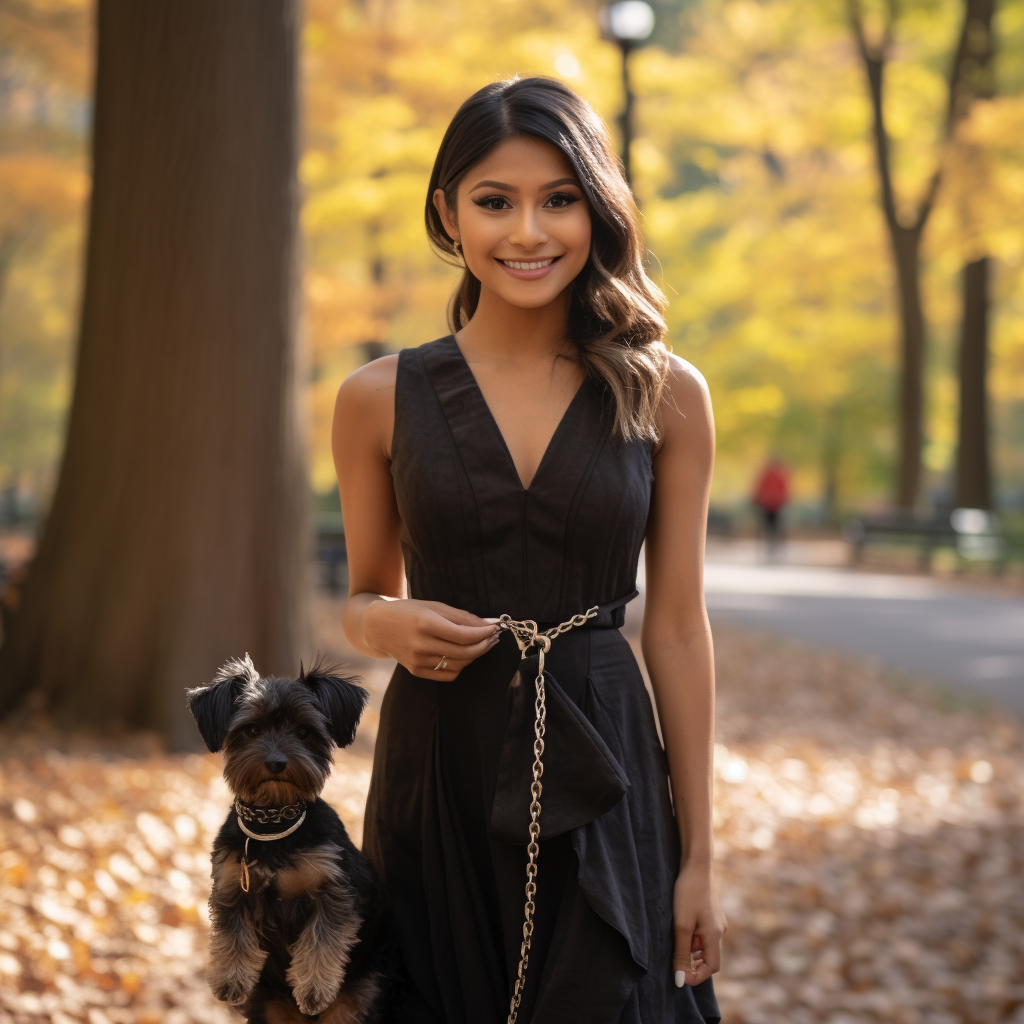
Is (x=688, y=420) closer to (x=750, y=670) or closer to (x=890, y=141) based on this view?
(x=750, y=670)

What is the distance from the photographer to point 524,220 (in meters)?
2.20

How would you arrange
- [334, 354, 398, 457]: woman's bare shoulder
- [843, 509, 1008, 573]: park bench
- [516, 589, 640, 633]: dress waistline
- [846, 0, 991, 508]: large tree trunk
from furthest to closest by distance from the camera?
[846, 0, 991, 508]: large tree trunk → [843, 509, 1008, 573]: park bench → [334, 354, 398, 457]: woman's bare shoulder → [516, 589, 640, 633]: dress waistline

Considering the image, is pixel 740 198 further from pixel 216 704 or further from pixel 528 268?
pixel 216 704

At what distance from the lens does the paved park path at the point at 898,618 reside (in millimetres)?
11953

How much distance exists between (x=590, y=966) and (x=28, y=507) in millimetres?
47010

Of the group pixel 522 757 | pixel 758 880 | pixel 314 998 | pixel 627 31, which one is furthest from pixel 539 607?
pixel 627 31

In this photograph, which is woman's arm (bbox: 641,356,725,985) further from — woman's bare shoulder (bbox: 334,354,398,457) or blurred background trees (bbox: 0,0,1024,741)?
blurred background trees (bbox: 0,0,1024,741)

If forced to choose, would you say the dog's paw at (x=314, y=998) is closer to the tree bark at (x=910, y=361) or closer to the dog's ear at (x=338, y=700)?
the dog's ear at (x=338, y=700)

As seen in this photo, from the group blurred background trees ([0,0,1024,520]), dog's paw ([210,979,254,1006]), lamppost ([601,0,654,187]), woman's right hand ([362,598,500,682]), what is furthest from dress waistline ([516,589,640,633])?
Result: blurred background trees ([0,0,1024,520])

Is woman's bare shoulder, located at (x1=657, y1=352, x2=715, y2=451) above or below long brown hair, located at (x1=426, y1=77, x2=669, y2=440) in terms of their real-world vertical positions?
below

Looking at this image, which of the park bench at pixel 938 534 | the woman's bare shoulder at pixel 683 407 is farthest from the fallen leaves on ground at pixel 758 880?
the park bench at pixel 938 534

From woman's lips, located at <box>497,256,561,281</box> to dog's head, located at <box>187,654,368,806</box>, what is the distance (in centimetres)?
83

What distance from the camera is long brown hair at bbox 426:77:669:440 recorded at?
2201mm

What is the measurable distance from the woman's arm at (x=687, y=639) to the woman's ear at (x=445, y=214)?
0.52 meters
